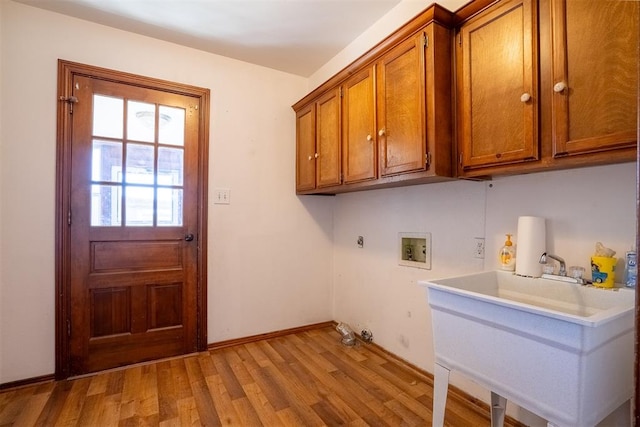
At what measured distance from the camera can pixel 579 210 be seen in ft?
4.52

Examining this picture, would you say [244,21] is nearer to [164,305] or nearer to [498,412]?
[164,305]

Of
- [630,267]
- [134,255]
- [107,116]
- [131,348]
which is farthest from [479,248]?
[107,116]

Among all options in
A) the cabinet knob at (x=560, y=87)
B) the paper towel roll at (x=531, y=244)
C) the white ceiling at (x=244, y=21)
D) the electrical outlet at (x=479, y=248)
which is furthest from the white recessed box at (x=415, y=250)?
the white ceiling at (x=244, y=21)

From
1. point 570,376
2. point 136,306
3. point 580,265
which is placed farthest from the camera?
point 136,306

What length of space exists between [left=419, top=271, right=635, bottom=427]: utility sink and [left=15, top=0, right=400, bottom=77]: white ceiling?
191 cm

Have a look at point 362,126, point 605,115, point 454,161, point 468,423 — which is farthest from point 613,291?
point 362,126

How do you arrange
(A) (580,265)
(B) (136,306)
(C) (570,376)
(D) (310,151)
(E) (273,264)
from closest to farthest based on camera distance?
(C) (570,376) → (A) (580,265) → (B) (136,306) → (D) (310,151) → (E) (273,264)

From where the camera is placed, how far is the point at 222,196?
2.63m

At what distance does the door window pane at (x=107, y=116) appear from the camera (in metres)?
2.21

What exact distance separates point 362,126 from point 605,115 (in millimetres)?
1252

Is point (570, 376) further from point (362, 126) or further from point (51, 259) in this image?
point (51, 259)

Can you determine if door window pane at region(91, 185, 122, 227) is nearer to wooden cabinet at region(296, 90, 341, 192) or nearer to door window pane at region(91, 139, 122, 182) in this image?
door window pane at region(91, 139, 122, 182)

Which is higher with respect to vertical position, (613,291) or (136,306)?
(613,291)

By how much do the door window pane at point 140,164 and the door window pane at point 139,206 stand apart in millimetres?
68
